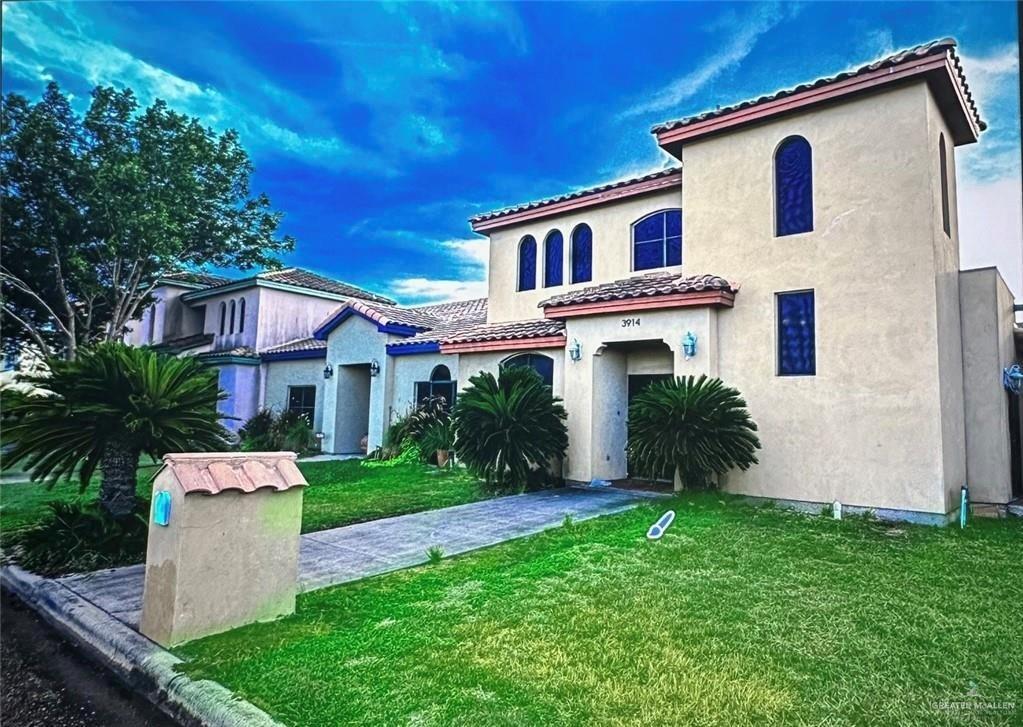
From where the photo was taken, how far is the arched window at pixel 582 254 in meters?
14.6

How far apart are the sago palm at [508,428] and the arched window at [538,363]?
66.6 inches

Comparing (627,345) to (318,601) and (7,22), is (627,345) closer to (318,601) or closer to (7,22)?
(318,601)

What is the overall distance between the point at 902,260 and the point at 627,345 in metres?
5.31

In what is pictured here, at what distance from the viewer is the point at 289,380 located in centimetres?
2264

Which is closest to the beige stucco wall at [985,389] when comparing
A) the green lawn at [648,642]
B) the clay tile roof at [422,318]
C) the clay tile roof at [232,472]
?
the green lawn at [648,642]

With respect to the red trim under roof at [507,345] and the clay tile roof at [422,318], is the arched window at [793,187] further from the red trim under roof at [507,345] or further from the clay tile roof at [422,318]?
the clay tile roof at [422,318]

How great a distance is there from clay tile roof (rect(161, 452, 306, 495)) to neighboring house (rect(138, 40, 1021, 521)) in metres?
8.08

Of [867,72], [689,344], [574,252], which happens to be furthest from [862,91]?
[574,252]

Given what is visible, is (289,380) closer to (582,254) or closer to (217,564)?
(582,254)

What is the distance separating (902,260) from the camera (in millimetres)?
9148

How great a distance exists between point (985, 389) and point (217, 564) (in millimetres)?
12260

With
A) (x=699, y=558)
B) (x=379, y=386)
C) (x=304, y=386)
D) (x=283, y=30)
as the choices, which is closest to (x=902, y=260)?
(x=699, y=558)

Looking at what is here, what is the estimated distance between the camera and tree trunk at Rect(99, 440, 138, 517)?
719cm

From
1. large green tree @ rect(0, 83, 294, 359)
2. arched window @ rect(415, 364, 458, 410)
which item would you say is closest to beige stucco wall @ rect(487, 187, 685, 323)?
Result: arched window @ rect(415, 364, 458, 410)
